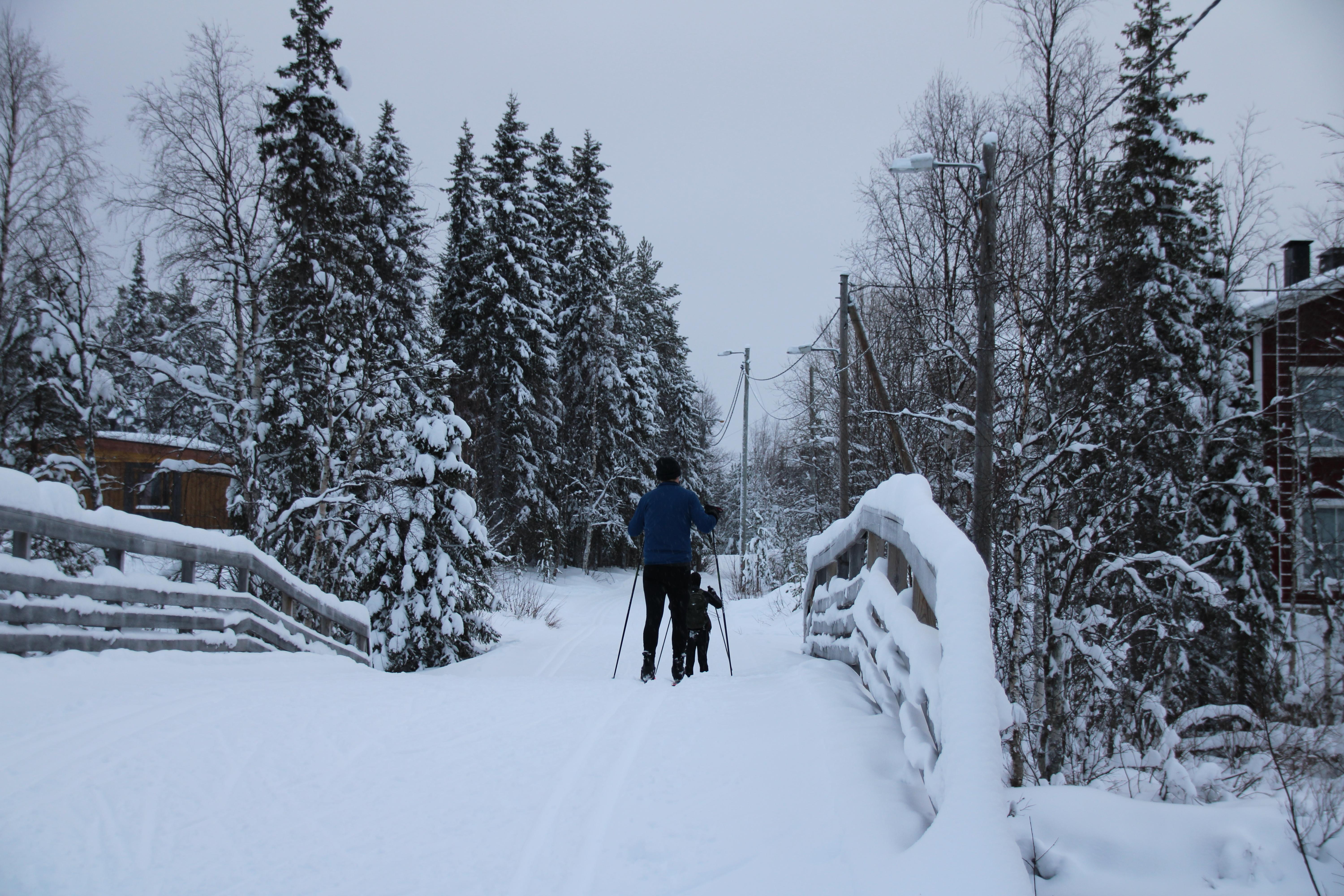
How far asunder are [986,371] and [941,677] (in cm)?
805

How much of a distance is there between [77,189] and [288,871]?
58.9 ft

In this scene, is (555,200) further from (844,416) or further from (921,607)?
(921,607)

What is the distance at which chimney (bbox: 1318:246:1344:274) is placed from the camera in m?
13.3

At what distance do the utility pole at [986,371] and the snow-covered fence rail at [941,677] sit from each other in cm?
549

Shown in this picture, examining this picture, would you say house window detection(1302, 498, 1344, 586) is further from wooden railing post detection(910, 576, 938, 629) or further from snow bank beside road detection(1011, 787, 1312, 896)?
snow bank beside road detection(1011, 787, 1312, 896)

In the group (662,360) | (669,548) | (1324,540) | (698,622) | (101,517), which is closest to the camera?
(101,517)

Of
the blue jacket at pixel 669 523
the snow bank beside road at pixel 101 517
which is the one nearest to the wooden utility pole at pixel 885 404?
the blue jacket at pixel 669 523

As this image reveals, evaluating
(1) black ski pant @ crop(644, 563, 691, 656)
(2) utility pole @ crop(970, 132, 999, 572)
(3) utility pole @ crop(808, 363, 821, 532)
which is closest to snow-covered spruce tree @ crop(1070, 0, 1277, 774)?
(2) utility pole @ crop(970, 132, 999, 572)

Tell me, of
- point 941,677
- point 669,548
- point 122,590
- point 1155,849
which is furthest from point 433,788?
point 122,590

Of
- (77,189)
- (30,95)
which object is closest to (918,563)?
(77,189)

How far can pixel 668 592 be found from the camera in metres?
7.11

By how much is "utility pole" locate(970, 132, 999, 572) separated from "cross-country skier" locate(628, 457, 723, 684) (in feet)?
14.1

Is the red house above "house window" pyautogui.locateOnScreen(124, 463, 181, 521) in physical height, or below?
above

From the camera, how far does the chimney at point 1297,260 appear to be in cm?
2211
